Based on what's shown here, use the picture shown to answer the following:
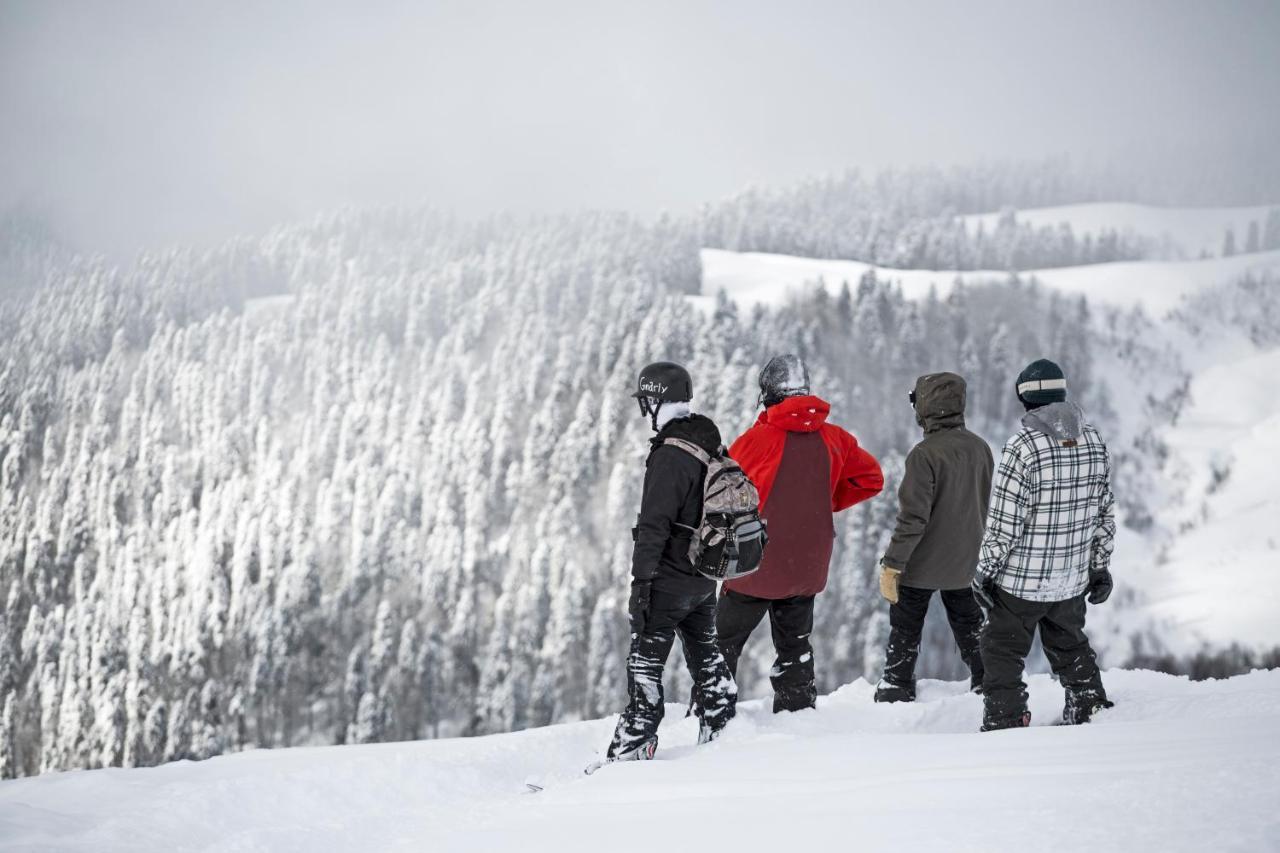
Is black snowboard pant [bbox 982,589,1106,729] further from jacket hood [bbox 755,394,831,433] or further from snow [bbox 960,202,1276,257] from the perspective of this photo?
snow [bbox 960,202,1276,257]

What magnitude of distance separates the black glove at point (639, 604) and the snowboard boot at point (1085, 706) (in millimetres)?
2285

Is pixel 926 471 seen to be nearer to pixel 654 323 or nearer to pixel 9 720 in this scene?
pixel 654 323

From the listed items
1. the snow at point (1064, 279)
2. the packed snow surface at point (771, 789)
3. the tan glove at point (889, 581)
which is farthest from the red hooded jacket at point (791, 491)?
the snow at point (1064, 279)

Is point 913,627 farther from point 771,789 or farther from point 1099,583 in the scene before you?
point 771,789

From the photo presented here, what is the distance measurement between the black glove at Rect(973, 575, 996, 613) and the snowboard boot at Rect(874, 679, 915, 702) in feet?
3.49

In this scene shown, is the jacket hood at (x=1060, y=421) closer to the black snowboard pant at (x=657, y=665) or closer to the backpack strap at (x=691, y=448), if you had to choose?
the backpack strap at (x=691, y=448)

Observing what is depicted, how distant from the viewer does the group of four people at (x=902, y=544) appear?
13.0 feet

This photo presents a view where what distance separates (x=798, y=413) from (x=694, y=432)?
31.5 inches

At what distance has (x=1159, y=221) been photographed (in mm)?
97938

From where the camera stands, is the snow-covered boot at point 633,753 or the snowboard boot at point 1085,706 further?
the snowboard boot at point 1085,706

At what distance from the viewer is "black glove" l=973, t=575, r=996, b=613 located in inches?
161

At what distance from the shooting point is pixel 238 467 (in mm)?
71250

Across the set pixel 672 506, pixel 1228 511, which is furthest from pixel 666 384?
pixel 1228 511

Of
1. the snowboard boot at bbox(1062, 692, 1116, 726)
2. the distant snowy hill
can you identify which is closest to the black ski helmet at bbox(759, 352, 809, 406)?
the snowboard boot at bbox(1062, 692, 1116, 726)
